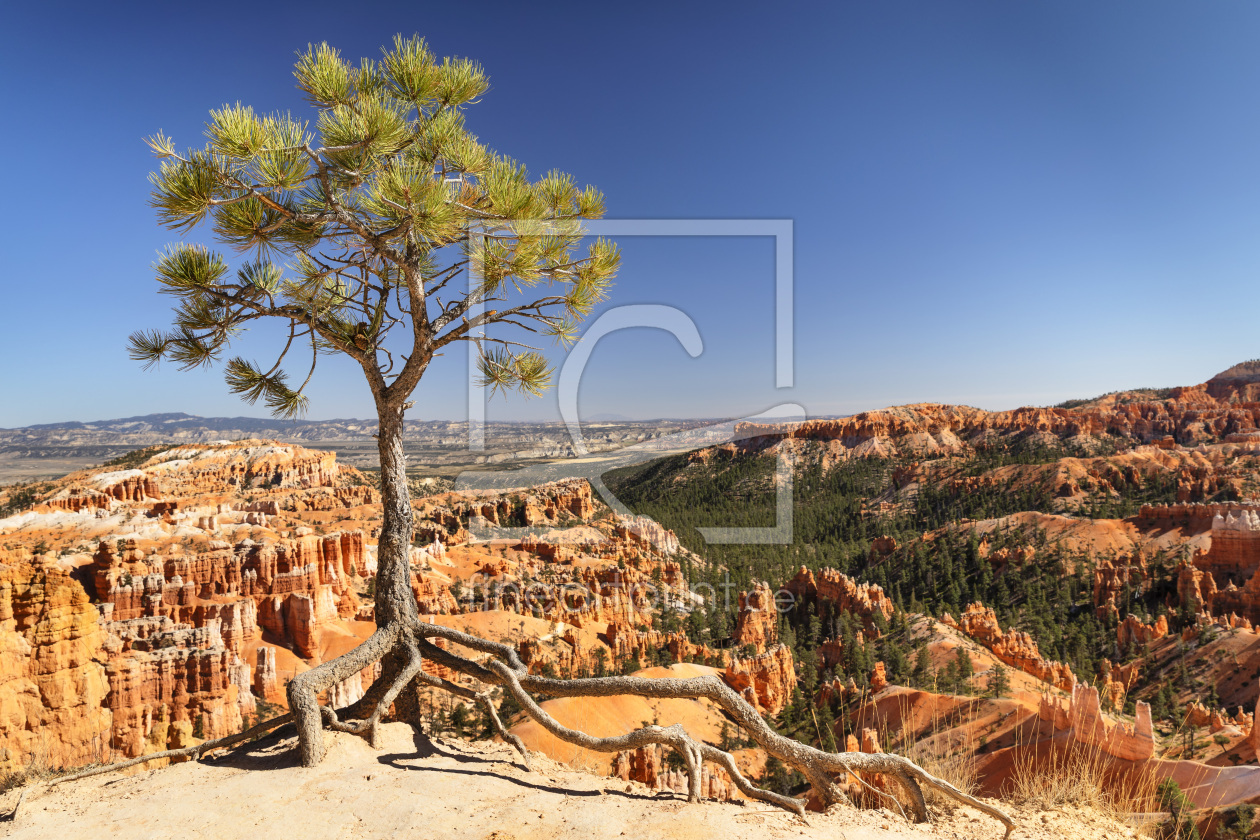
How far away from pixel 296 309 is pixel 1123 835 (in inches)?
262

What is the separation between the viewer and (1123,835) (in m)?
3.49

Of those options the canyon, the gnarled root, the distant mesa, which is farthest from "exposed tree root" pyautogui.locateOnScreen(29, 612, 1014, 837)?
the distant mesa

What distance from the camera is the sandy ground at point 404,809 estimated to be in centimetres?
276

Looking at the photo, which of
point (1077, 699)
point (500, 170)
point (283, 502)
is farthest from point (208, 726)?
point (283, 502)

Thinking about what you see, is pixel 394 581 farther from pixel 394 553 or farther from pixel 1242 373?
pixel 1242 373

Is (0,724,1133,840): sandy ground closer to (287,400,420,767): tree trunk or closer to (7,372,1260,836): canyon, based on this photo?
(7,372,1260,836): canyon

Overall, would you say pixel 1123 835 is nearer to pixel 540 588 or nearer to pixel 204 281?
pixel 204 281

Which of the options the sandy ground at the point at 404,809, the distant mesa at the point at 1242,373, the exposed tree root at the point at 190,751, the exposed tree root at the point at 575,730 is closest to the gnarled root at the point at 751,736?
the exposed tree root at the point at 575,730

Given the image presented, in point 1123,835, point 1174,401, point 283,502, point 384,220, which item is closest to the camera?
point 1123,835

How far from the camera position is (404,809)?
2963mm

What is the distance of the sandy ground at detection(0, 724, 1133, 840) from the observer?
276cm

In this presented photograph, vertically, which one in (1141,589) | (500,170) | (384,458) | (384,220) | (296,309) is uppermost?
(500,170)

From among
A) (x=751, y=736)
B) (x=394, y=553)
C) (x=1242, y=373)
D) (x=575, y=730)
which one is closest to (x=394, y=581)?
(x=394, y=553)

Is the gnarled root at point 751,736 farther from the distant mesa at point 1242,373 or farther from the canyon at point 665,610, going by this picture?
the distant mesa at point 1242,373
